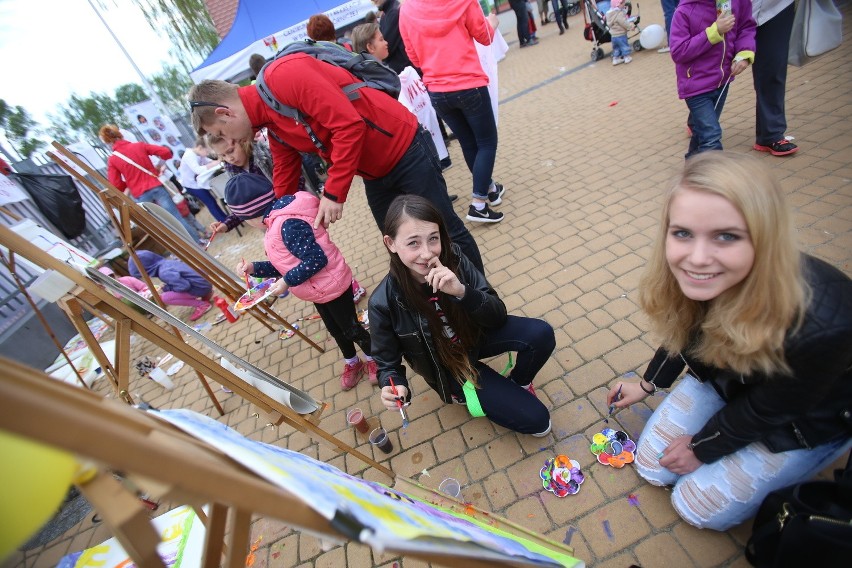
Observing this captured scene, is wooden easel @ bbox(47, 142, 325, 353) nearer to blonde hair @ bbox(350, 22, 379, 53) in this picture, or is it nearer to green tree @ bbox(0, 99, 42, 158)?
blonde hair @ bbox(350, 22, 379, 53)

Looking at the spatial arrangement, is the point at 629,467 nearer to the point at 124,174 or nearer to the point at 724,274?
the point at 724,274

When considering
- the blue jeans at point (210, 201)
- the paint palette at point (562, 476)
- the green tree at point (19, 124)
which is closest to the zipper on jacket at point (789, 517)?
the paint palette at point (562, 476)

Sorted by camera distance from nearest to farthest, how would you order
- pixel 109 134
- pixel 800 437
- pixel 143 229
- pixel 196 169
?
pixel 800 437
pixel 143 229
pixel 109 134
pixel 196 169

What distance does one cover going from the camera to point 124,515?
603mm

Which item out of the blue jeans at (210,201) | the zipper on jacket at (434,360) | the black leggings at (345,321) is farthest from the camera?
the blue jeans at (210,201)

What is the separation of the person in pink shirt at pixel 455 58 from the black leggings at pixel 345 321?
208 centimetres

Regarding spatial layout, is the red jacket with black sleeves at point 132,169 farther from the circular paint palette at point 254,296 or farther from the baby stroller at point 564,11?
the baby stroller at point 564,11

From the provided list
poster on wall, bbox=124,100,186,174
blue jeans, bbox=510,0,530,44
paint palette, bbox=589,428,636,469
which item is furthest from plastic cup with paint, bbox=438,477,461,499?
blue jeans, bbox=510,0,530,44

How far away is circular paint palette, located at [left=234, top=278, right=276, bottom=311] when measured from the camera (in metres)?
2.96

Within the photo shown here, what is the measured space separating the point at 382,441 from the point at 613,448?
4.33 ft

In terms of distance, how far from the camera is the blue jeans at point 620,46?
736 centimetres

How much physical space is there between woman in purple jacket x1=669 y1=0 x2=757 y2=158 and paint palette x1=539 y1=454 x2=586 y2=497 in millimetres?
3029

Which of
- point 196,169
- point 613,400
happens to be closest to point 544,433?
point 613,400

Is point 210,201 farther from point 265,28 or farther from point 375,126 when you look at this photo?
point 375,126
